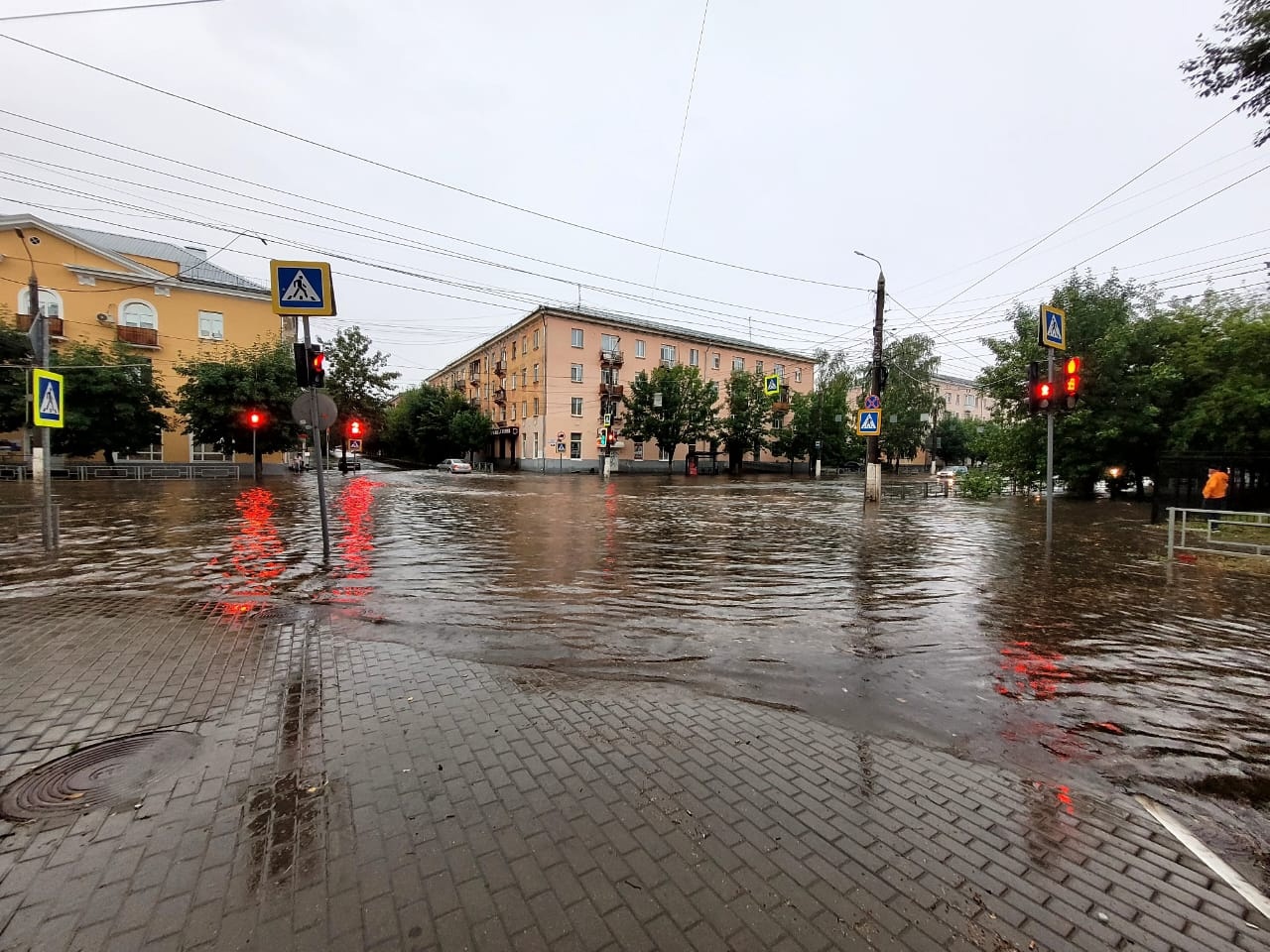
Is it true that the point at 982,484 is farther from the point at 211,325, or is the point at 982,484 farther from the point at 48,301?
the point at 48,301

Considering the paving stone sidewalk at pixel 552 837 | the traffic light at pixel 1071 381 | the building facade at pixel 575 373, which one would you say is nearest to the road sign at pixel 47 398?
the paving stone sidewalk at pixel 552 837

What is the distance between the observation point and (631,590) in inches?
298

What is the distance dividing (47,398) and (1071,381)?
61.7ft

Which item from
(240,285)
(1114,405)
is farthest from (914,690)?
(240,285)

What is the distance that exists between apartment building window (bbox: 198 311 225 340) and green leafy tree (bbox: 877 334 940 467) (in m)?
50.2

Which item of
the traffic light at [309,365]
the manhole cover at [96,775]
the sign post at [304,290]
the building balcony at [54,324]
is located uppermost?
the building balcony at [54,324]

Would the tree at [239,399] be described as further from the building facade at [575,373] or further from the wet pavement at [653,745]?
the wet pavement at [653,745]

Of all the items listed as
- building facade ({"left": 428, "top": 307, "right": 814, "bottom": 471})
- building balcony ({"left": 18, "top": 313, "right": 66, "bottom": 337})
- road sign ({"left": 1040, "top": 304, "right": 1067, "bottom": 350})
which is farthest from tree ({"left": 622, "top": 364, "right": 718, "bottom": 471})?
road sign ({"left": 1040, "top": 304, "right": 1067, "bottom": 350})

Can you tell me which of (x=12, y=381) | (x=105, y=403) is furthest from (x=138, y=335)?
(x=12, y=381)

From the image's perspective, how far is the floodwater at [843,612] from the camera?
12.6 ft

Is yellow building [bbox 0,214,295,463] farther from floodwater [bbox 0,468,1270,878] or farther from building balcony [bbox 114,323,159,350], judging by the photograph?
floodwater [bbox 0,468,1270,878]

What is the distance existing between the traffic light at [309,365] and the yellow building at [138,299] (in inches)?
1195

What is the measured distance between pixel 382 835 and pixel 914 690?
386 centimetres

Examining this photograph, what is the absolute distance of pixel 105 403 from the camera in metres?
27.9
